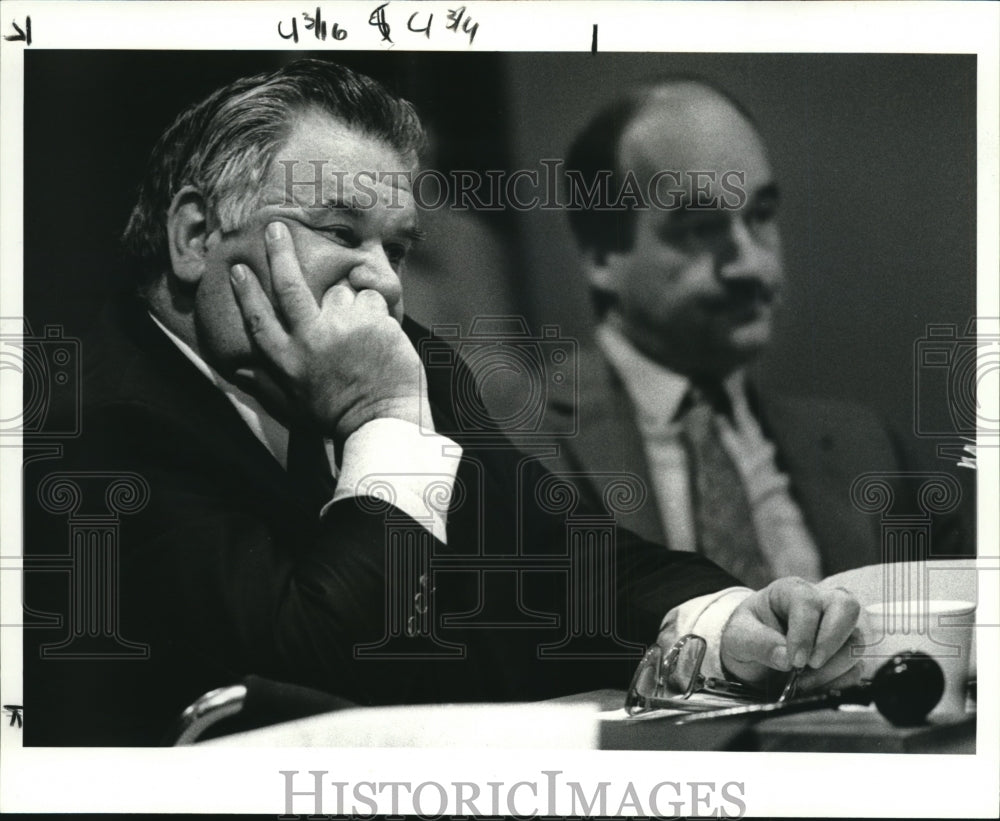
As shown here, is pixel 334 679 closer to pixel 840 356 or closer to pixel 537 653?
pixel 537 653

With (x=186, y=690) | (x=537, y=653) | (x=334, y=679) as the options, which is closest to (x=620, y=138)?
(x=537, y=653)

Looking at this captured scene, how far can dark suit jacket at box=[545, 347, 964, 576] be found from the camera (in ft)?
13.3

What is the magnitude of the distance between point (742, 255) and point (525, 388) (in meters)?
0.79

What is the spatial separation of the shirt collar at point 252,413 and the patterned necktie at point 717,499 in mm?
1250

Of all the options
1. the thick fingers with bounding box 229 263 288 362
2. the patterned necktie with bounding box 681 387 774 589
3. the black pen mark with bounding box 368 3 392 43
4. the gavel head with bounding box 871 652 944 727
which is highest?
the black pen mark with bounding box 368 3 392 43

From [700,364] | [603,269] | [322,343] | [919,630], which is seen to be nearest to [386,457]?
[322,343]

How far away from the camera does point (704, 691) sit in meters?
4.07

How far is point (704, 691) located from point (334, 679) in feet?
3.77

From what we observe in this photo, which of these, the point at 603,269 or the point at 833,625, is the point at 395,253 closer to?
the point at 603,269

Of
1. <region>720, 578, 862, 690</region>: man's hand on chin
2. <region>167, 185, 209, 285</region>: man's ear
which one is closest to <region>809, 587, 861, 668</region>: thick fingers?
<region>720, 578, 862, 690</region>: man's hand on chin

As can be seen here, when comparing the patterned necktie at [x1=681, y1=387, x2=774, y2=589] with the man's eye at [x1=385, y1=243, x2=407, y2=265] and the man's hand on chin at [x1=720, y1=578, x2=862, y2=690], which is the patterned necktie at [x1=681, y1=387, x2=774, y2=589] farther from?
the man's eye at [x1=385, y1=243, x2=407, y2=265]

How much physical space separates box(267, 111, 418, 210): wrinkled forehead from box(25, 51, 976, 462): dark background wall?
0.17 metres
